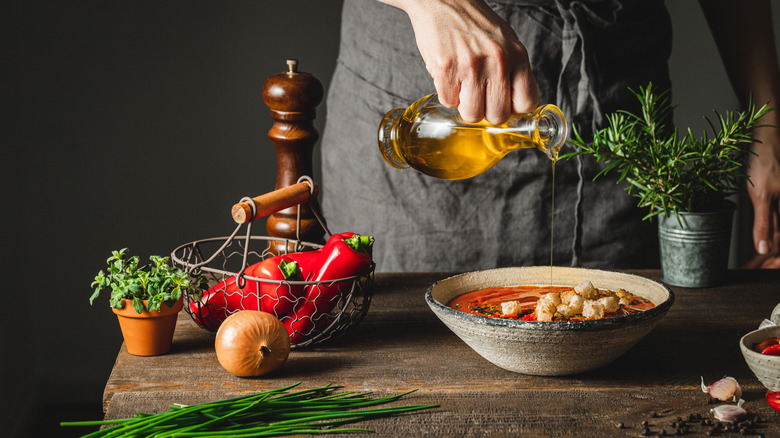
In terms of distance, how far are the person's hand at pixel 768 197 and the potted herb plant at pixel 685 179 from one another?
0.31 m

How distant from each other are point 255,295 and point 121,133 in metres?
1.84

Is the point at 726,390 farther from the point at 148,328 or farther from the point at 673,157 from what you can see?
the point at 148,328

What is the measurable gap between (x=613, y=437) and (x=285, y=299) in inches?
17.7

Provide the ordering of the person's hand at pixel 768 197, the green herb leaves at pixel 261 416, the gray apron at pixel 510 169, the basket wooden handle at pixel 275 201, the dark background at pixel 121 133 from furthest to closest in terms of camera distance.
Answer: the dark background at pixel 121 133
the gray apron at pixel 510 169
the person's hand at pixel 768 197
the basket wooden handle at pixel 275 201
the green herb leaves at pixel 261 416

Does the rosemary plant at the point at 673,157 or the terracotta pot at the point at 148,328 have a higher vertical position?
the rosemary plant at the point at 673,157

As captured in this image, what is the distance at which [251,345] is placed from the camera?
34.8 inches

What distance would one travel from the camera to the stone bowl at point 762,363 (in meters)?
0.80

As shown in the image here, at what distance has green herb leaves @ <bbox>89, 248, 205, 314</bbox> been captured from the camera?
0.94m

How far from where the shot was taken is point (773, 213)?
154cm

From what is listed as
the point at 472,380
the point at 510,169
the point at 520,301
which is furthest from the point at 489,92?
the point at 510,169

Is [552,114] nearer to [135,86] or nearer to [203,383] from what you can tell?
[203,383]

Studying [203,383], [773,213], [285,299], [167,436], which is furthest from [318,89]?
[773,213]

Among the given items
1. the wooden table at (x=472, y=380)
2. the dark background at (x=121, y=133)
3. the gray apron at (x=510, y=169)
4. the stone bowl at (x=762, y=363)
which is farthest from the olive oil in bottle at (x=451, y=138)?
the dark background at (x=121, y=133)

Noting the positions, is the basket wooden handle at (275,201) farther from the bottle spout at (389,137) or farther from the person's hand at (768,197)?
the person's hand at (768,197)
